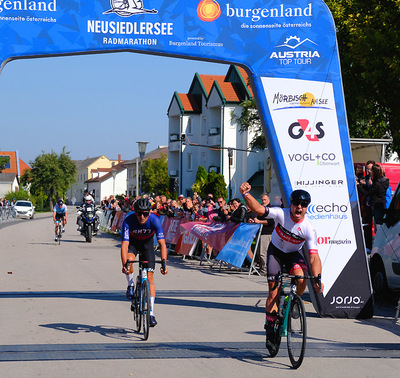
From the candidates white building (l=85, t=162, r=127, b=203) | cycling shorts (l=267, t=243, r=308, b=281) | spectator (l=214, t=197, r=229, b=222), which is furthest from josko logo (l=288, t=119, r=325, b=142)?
white building (l=85, t=162, r=127, b=203)

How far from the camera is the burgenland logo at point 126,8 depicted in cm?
1084

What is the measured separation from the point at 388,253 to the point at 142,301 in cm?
487

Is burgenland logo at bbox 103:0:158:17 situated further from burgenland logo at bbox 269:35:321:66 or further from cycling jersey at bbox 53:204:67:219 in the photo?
cycling jersey at bbox 53:204:67:219

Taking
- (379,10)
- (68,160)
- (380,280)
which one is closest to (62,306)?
(380,280)

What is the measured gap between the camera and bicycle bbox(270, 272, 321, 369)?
7.05 m

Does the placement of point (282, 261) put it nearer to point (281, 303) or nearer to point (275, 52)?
point (281, 303)

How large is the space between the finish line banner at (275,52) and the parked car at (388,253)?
2.66ft

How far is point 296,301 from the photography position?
7246 mm

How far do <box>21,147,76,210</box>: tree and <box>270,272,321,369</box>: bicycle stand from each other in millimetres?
110267

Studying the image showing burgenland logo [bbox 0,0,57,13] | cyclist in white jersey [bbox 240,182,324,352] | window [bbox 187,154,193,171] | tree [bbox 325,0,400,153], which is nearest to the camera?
cyclist in white jersey [bbox 240,182,324,352]

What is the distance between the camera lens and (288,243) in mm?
7656

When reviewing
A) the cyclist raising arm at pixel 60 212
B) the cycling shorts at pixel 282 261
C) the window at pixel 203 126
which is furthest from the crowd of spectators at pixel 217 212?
the window at pixel 203 126

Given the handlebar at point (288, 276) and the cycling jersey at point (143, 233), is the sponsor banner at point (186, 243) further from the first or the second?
the handlebar at point (288, 276)

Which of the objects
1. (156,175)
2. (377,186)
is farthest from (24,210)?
(377,186)
